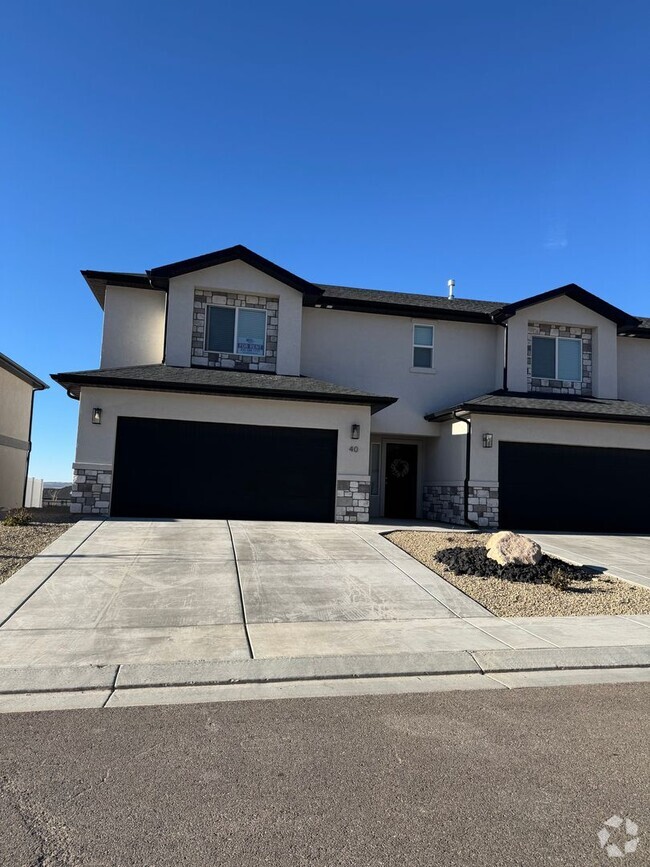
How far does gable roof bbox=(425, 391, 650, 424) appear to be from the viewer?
1625 centimetres

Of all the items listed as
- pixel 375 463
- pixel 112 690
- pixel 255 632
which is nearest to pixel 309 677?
pixel 255 632

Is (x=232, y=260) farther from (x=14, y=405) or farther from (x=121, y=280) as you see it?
(x=14, y=405)

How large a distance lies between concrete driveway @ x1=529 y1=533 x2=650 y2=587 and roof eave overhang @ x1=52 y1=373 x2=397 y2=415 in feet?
17.3

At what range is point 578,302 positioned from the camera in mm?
19016

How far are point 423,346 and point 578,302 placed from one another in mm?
4904

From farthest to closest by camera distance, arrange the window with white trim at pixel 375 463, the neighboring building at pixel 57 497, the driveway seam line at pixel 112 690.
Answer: the neighboring building at pixel 57 497
the window with white trim at pixel 375 463
the driveway seam line at pixel 112 690

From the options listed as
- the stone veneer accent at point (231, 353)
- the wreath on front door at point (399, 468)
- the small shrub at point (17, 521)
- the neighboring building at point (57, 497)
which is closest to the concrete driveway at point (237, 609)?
the small shrub at point (17, 521)

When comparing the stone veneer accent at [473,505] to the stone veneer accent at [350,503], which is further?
the stone veneer accent at [473,505]

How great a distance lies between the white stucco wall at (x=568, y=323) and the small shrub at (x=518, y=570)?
8914 millimetres

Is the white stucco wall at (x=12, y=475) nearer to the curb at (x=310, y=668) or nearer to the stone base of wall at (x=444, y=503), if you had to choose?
the stone base of wall at (x=444, y=503)

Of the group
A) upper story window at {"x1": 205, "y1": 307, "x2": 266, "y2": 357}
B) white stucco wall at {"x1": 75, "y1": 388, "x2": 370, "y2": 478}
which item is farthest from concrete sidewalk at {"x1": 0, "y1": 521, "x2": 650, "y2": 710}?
upper story window at {"x1": 205, "y1": 307, "x2": 266, "y2": 357}

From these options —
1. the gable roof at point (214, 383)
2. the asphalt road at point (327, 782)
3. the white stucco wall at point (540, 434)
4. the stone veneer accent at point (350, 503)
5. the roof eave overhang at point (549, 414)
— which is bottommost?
the asphalt road at point (327, 782)

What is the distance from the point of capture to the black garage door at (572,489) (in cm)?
1680

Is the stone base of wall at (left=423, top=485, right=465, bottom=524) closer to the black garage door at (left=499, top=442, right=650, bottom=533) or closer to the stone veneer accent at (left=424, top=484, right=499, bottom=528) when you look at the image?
the stone veneer accent at (left=424, top=484, right=499, bottom=528)
